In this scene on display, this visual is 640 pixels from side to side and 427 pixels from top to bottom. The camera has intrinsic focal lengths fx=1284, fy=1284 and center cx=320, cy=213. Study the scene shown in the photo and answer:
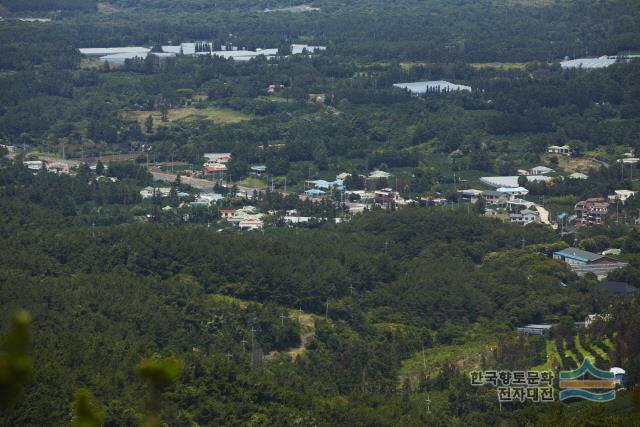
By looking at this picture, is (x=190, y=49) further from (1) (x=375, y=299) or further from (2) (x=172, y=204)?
(1) (x=375, y=299)

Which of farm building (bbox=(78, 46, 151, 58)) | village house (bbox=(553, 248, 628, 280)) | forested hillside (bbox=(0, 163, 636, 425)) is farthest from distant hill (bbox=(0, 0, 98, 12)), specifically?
village house (bbox=(553, 248, 628, 280))

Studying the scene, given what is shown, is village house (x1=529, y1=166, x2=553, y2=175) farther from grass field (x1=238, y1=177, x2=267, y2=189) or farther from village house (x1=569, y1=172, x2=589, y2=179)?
grass field (x1=238, y1=177, x2=267, y2=189)

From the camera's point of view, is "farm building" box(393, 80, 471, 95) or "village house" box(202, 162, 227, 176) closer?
"village house" box(202, 162, 227, 176)

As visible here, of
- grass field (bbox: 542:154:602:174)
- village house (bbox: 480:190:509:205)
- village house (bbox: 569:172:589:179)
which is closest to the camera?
village house (bbox: 480:190:509:205)

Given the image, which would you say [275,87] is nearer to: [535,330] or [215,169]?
[215,169]

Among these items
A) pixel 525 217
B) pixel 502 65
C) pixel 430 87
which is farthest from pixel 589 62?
pixel 525 217

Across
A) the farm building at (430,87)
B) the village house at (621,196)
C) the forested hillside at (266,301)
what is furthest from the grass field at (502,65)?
the forested hillside at (266,301)
